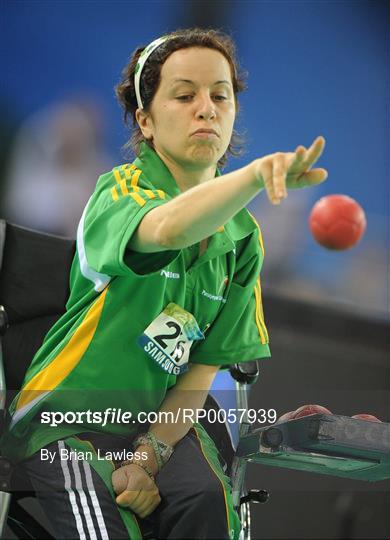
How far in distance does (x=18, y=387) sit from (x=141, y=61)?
2.10ft

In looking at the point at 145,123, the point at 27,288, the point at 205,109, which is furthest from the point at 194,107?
the point at 27,288

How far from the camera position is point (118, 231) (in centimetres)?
128

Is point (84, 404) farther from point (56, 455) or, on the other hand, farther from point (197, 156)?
point (197, 156)

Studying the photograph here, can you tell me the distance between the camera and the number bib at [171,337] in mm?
1425

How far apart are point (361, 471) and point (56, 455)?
1.73 ft

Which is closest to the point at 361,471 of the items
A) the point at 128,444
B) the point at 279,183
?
the point at 128,444

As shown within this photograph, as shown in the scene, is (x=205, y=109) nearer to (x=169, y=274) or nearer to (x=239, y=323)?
(x=169, y=274)

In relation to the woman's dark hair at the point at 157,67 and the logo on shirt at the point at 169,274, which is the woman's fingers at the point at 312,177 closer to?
the logo on shirt at the point at 169,274

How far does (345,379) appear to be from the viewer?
237cm

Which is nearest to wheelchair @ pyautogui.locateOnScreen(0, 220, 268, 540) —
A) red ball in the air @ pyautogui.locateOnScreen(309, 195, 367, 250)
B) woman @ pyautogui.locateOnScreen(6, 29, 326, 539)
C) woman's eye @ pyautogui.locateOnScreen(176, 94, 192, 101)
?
woman @ pyautogui.locateOnScreen(6, 29, 326, 539)

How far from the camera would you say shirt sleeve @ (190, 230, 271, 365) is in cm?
157

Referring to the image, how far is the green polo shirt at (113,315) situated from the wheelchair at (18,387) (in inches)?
3.0

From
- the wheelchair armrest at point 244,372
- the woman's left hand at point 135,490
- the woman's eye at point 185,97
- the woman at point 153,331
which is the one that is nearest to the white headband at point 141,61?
the woman at point 153,331

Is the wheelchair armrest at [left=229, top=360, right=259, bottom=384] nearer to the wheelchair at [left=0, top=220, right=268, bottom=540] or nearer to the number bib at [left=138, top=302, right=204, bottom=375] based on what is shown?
the wheelchair at [left=0, top=220, right=268, bottom=540]
